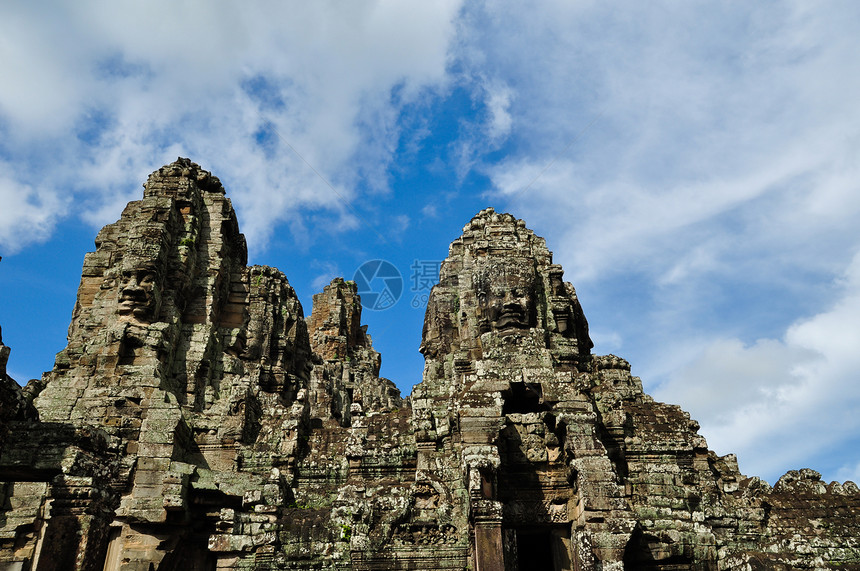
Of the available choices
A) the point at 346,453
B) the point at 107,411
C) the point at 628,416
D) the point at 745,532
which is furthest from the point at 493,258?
the point at 107,411

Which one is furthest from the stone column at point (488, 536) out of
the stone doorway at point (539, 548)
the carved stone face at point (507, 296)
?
the carved stone face at point (507, 296)

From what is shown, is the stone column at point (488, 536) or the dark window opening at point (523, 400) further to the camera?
the dark window opening at point (523, 400)

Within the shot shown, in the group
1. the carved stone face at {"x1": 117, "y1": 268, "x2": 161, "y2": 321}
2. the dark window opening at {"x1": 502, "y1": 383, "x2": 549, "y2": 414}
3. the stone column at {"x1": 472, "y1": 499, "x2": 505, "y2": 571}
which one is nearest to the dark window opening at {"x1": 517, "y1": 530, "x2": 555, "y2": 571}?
the dark window opening at {"x1": 502, "y1": 383, "x2": 549, "y2": 414}

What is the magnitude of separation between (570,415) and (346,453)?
18.0 feet

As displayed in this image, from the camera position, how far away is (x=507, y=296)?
1817cm

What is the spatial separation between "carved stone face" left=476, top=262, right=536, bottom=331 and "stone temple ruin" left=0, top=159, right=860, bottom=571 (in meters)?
0.05

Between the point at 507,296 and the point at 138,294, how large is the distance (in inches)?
420

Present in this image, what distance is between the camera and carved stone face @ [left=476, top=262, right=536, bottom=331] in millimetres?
17938

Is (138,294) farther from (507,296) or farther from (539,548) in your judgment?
(539,548)

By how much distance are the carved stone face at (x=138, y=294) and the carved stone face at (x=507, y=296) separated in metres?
9.55

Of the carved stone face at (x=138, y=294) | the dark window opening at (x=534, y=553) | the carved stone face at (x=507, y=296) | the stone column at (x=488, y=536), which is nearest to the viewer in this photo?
the stone column at (x=488, y=536)

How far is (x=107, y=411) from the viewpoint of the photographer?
666 inches

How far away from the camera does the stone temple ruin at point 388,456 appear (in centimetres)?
1258

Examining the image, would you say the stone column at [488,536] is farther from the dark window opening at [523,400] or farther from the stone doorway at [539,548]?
the dark window opening at [523,400]
